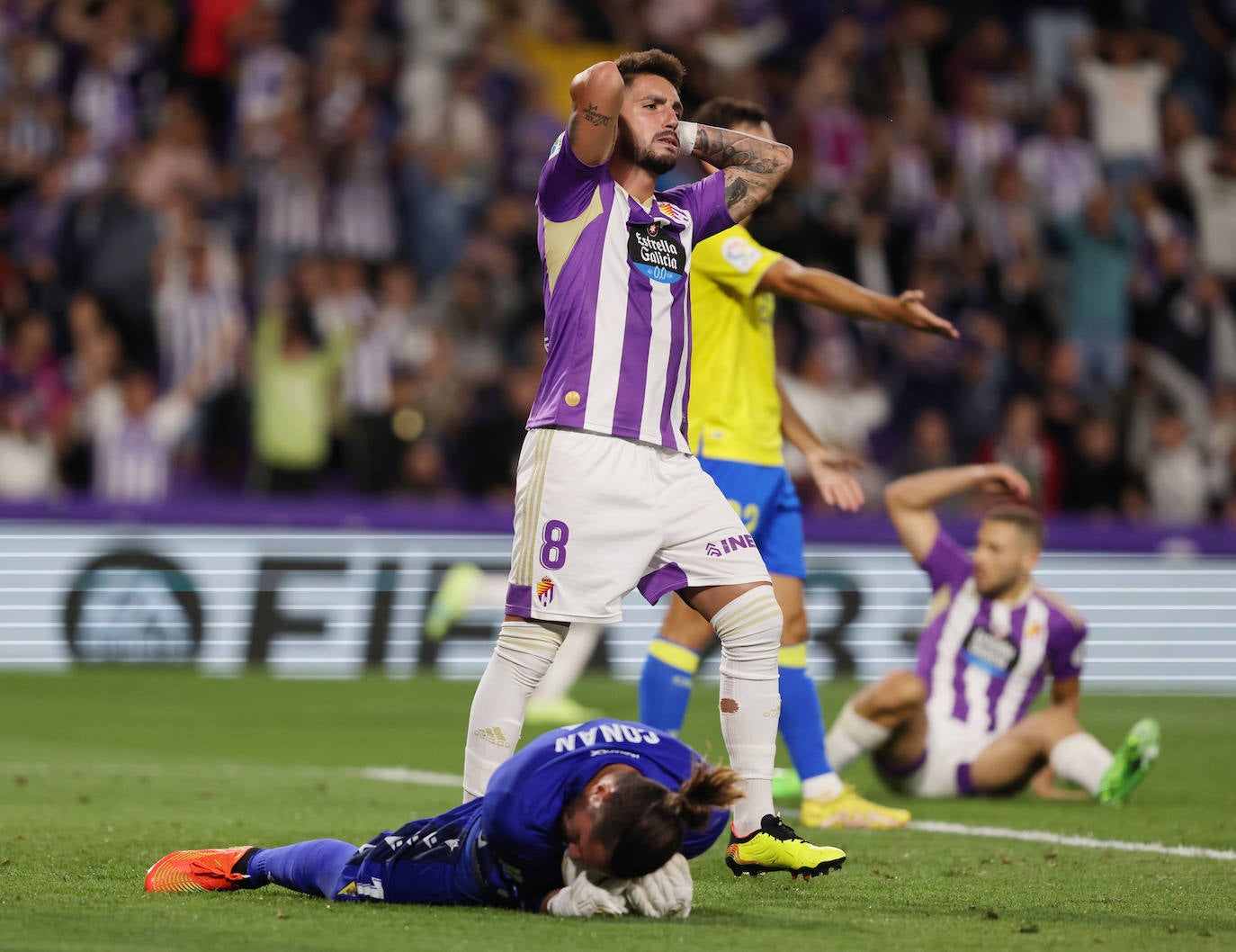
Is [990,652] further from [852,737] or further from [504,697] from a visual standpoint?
[504,697]

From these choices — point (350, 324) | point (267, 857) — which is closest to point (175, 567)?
point (350, 324)

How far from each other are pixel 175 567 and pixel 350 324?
2456 millimetres

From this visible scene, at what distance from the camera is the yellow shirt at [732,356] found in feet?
23.5

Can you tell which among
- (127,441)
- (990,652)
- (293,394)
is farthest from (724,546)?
(127,441)

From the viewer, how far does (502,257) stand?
15.4 meters

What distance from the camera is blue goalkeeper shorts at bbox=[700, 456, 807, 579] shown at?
23.4 ft

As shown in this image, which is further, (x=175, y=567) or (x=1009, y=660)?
(x=175, y=567)

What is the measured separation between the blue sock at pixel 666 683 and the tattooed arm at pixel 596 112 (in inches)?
92.6

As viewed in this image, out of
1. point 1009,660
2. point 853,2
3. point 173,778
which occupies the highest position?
point 853,2

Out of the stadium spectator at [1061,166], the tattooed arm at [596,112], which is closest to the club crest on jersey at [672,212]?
the tattooed arm at [596,112]

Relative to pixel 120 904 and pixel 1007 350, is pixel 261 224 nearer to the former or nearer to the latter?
pixel 1007 350

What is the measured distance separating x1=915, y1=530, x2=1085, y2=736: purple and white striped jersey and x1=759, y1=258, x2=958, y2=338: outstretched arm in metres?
2.33

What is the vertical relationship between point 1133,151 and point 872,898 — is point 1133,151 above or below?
above

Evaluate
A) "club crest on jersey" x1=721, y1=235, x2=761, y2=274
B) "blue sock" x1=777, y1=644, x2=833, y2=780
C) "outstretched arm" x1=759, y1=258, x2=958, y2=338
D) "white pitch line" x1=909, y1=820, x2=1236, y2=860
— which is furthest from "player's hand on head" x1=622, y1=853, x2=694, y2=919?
"club crest on jersey" x1=721, y1=235, x2=761, y2=274
